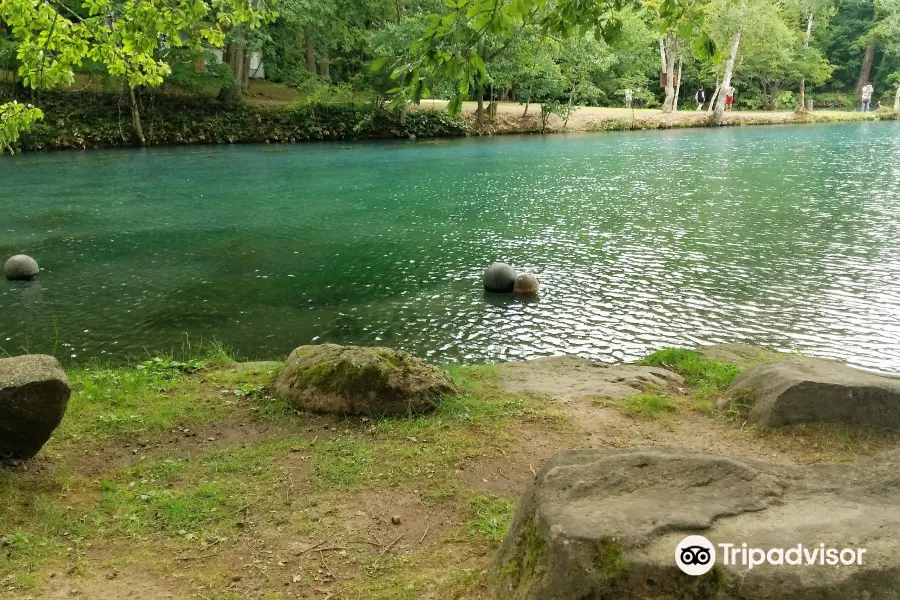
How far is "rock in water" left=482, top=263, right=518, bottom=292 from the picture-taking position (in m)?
14.5

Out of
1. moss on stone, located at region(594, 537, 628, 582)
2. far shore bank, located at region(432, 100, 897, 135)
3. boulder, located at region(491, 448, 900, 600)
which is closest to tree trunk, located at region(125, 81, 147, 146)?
far shore bank, located at region(432, 100, 897, 135)

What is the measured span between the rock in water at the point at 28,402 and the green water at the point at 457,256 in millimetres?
5624

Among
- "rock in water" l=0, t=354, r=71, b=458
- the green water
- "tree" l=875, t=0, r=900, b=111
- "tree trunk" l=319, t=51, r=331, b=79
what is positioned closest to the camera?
"rock in water" l=0, t=354, r=71, b=458

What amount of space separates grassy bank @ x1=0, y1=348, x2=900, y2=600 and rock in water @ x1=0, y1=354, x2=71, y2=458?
0.89ft

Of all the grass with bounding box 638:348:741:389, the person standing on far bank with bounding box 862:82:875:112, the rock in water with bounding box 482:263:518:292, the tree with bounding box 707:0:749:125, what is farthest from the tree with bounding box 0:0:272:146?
the person standing on far bank with bounding box 862:82:875:112

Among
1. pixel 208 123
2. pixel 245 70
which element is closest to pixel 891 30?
pixel 245 70

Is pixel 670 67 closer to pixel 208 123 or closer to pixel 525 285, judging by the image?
pixel 208 123

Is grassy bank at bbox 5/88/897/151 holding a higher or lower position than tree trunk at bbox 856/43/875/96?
lower

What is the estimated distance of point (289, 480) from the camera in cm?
588

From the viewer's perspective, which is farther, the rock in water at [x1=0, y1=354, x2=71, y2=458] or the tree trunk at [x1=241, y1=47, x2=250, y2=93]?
the tree trunk at [x1=241, y1=47, x2=250, y2=93]

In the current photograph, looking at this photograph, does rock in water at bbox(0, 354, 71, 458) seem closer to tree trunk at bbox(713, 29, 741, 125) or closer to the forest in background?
the forest in background

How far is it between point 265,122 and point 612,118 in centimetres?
3123

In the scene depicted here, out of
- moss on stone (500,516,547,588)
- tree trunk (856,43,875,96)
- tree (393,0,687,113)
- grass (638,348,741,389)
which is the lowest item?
grass (638,348,741,389)

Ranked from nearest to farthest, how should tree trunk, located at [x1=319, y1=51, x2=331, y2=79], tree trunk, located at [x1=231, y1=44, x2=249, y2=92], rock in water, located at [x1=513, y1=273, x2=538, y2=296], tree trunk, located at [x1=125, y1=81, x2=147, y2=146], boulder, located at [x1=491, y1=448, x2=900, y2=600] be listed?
boulder, located at [x1=491, y1=448, x2=900, y2=600] < rock in water, located at [x1=513, y1=273, x2=538, y2=296] < tree trunk, located at [x1=125, y1=81, x2=147, y2=146] < tree trunk, located at [x1=231, y1=44, x2=249, y2=92] < tree trunk, located at [x1=319, y1=51, x2=331, y2=79]
